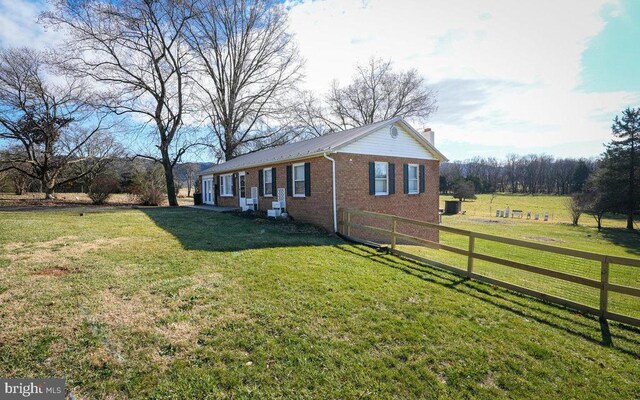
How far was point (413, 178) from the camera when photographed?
14.1 metres

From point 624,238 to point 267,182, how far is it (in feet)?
87.4

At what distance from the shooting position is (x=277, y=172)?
14156 mm

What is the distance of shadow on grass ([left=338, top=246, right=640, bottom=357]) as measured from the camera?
12.9 ft

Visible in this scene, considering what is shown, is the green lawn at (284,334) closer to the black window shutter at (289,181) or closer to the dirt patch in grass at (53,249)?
the dirt patch in grass at (53,249)

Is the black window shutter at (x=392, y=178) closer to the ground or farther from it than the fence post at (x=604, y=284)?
farther from it

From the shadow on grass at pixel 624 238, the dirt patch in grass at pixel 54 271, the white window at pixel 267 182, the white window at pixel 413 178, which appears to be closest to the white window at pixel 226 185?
the white window at pixel 267 182

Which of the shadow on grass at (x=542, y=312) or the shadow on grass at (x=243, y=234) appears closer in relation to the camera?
the shadow on grass at (x=542, y=312)

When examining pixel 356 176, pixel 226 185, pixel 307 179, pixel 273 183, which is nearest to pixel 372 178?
pixel 356 176

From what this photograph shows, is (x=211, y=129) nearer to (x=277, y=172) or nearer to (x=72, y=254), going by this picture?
(x=277, y=172)

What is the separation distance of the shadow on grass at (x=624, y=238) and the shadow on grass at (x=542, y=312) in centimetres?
1906

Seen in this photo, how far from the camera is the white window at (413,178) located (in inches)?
549

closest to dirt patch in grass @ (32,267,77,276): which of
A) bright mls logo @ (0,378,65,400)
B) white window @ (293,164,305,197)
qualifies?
bright mls logo @ (0,378,65,400)

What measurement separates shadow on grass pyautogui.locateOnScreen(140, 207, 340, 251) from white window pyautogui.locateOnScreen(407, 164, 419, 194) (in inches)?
212

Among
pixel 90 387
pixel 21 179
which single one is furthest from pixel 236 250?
pixel 21 179
